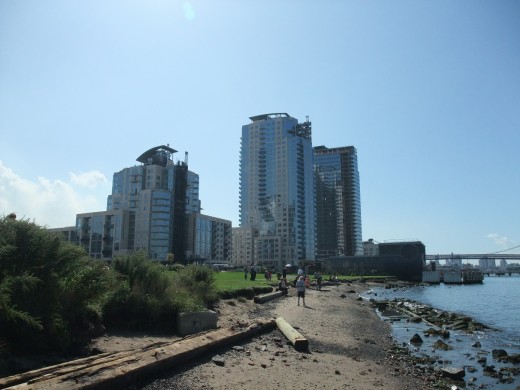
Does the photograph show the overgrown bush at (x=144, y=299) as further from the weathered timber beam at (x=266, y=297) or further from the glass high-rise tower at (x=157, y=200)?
the glass high-rise tower at (x=157, y=200)

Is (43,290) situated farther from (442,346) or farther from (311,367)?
(442,346)

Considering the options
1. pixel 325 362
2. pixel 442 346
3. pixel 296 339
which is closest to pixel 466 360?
pixel 442 346

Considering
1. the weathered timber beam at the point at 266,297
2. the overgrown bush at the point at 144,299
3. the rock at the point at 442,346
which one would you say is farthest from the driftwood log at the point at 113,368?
the weathered timber beam at the point at 266,297

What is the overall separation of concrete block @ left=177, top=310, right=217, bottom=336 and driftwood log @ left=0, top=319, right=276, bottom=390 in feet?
6.86

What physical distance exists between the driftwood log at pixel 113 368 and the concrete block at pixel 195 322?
6.86 feet

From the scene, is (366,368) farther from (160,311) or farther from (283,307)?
(283,307)

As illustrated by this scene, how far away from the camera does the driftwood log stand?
8.05 meters

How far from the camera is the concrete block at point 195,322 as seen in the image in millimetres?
15178

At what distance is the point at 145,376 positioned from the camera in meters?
9.88

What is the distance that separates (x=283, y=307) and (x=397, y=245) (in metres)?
129

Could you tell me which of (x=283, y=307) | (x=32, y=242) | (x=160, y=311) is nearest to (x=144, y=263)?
(x=160, y=311)

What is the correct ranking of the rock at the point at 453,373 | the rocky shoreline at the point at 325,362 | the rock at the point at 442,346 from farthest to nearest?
the rock at the point at 442,346, the rock at the point at 453,373, the rocky shoreline at the point at 325,362

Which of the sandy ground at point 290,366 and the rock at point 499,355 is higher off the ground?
the sandy ground at point 290,366

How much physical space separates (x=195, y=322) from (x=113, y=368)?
256 inches
